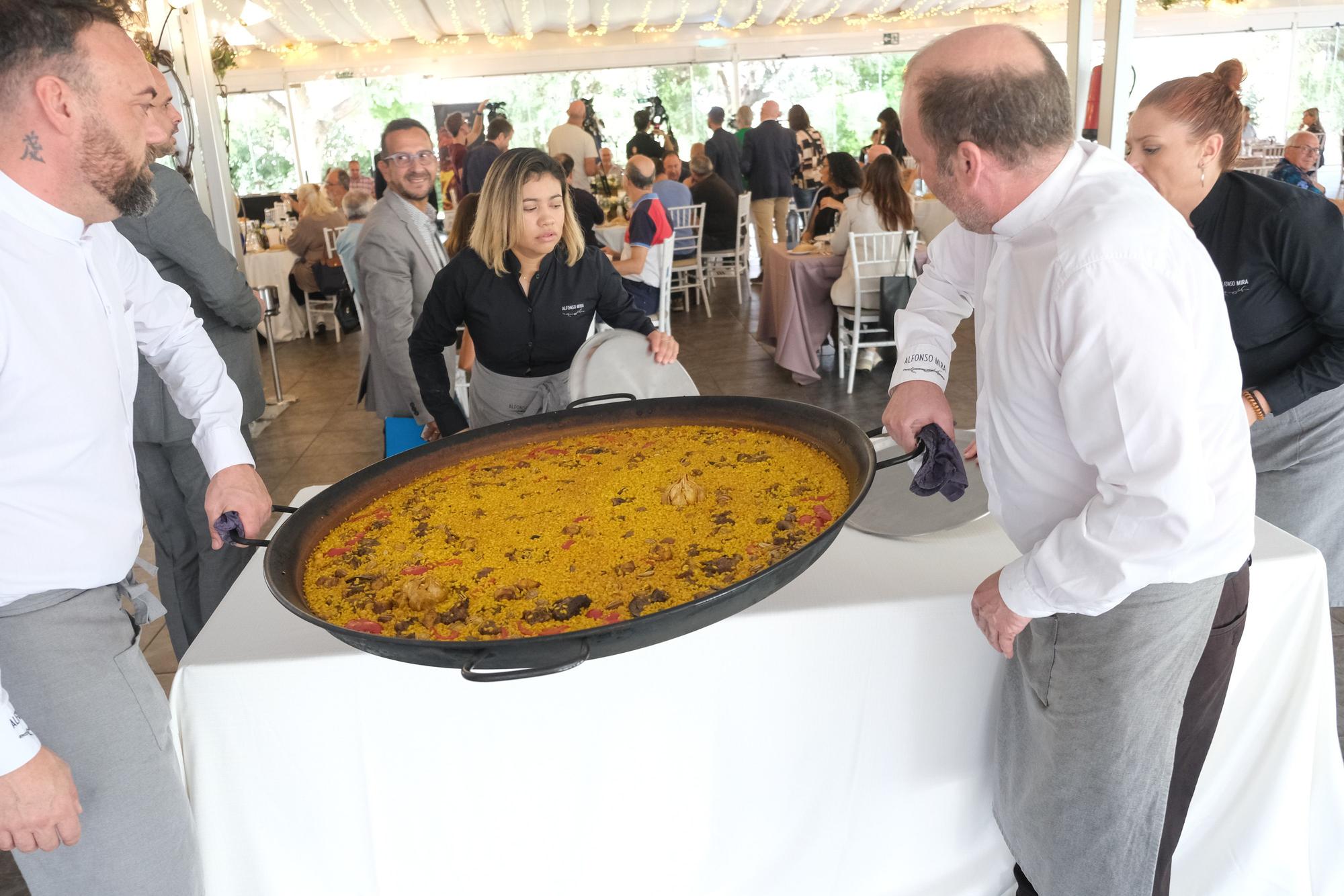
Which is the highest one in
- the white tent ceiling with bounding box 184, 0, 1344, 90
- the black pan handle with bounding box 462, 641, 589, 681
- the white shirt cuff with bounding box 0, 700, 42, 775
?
the white tent ceiling with bounding box 184, 0, 1344, 90

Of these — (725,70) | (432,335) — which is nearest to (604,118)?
(725,70)

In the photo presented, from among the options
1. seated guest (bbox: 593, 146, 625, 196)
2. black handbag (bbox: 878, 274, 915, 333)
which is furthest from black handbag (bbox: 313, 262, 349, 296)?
black handbag (bbox: 878, 274, 915, 333)

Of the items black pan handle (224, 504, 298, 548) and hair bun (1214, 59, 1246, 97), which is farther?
hair bun (1214, 59, 1246, 97)

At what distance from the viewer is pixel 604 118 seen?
15.6m

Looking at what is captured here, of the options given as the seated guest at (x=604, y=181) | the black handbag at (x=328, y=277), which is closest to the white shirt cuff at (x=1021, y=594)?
the seated guest at (x=604, y=181)

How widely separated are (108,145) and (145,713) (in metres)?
0.66

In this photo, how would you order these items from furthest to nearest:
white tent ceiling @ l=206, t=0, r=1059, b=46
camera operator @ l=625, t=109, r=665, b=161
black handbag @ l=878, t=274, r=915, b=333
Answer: white tent ceiling @ l=206, t=0, r=1059, b=46, camera operator @ l=625, t=109, r=665, b=161, black handbag @ l=878, t=274, r=915, b=333

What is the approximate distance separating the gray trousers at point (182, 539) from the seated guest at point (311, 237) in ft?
18.6

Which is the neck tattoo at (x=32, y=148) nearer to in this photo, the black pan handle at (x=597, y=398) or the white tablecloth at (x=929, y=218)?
the black pan handle at (x=597, y=398)

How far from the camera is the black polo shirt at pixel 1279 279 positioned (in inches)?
67.7

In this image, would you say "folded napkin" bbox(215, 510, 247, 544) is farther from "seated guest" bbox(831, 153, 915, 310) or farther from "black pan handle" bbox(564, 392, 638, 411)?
"seated guest" bbox(831, 153, 915, 310)

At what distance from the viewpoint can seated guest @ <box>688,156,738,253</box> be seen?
315 inches

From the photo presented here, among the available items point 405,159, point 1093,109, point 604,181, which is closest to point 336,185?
point 604,181

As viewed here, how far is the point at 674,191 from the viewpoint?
275 inches
